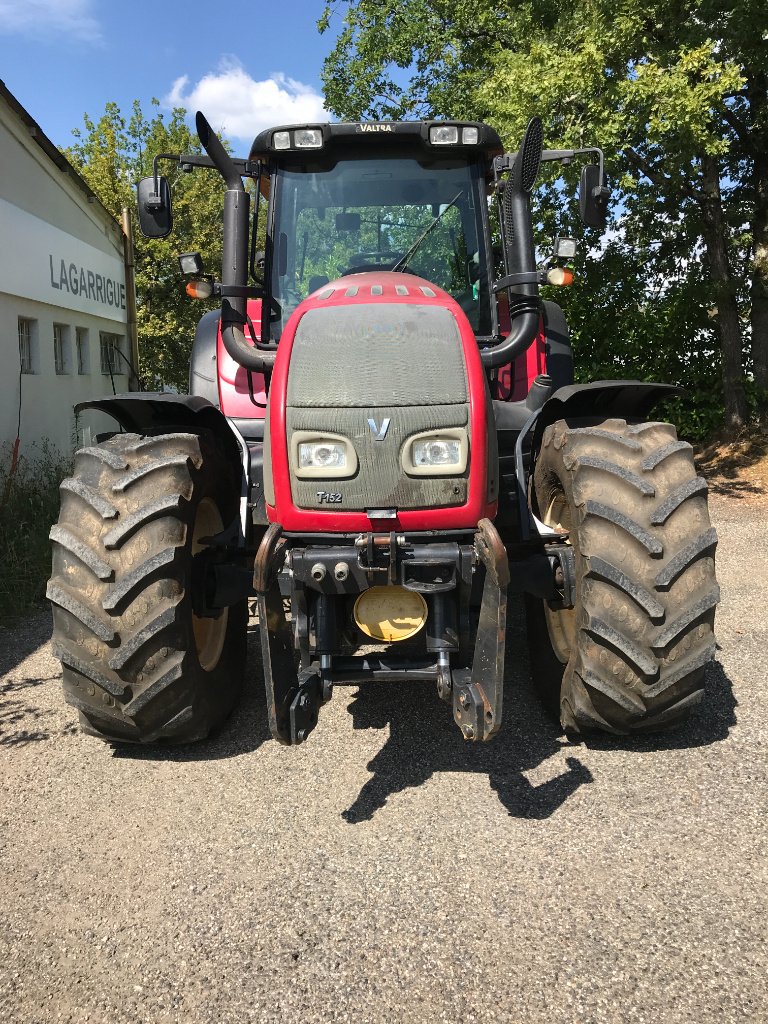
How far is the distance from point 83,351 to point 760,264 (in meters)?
10.2

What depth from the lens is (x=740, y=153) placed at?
39.8ft

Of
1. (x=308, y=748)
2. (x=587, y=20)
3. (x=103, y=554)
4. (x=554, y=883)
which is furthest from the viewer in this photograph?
(x=587, y=20)

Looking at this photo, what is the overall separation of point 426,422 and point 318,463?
42 centimetres

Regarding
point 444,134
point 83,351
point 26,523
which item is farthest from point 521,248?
point 83,351

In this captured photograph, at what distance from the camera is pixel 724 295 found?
458 inches

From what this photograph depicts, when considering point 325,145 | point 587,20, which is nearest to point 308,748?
point 325,145

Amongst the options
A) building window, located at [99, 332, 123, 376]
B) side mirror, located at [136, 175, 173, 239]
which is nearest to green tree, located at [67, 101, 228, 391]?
building window, located at [99, 332, 123, 376]

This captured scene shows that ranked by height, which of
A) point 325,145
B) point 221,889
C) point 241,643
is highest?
point 325,145

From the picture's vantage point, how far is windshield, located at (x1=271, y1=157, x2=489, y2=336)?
4.30 m

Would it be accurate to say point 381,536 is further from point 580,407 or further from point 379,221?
point 379,221

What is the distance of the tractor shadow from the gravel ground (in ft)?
0.04

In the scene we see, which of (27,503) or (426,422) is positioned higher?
(426,422)

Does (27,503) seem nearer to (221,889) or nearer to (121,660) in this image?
(121,660)

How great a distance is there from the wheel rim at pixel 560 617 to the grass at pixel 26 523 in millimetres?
3953
